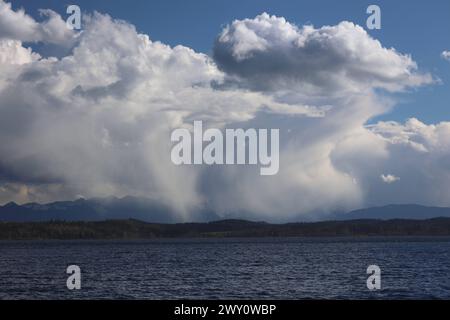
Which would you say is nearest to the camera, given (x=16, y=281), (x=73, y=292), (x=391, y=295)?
(x=391, y=295)

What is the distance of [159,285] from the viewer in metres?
95.1
